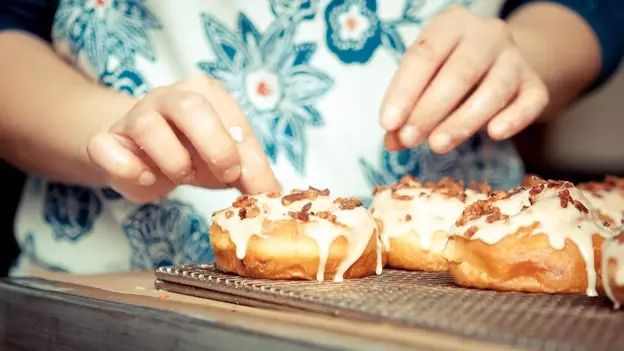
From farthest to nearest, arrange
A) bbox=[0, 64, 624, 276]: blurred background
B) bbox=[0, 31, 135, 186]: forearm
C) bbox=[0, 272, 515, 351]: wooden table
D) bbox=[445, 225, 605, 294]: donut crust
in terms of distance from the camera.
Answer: bbox=[0, 64, 624, 276]: blurred background, bbox=[0, 31, 135, 186]: forearm, bbox=[445, 225, 605, 294]: donut crust, bbox=[0, 272, 515, 351]: wooden table

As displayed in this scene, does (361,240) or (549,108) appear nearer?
(361,240)

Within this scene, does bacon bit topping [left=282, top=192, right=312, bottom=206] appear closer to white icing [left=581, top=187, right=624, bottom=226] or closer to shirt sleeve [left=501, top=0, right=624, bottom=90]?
white icing [left=581, top=187, right=624, bottom=226]

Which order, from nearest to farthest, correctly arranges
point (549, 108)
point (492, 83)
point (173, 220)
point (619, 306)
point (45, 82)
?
point (619, 306)
point (492, 83)
point (45, 82)
point (173, 220)
point (549, 108)

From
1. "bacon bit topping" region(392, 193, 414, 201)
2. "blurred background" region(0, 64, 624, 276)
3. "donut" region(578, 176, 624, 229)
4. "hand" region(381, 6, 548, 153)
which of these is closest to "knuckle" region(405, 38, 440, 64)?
"hand" region(381, 6, 548, 153)

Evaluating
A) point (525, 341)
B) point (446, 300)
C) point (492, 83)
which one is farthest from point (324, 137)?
point (525, 341)

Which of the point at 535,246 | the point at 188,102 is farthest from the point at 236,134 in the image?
the point at 535,246

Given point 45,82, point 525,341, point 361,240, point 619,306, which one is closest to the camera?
point 525,341

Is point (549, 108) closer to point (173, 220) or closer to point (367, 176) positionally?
point (367, 176)

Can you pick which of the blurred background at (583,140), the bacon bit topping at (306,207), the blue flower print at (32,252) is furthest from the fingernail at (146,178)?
the blurred background at (583,140)
